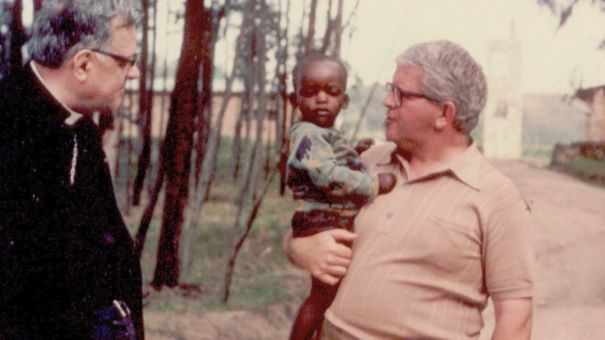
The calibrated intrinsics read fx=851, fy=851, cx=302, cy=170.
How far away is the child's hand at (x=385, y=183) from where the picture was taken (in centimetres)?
291

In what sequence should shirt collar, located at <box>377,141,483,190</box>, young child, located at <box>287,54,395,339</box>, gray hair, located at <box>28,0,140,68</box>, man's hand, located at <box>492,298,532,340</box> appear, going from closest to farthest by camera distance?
1. gray hair, located at <box>28,0,140,68</box>
2. man's hand, located at <box>492,298,532,340</box>
3. shirt collar, located at <box>377,141,483,190</box>
4. young child, located at <box>287,54,395,339</box>

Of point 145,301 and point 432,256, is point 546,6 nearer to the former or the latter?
point 145,301

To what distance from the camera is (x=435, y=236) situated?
8.93 ft

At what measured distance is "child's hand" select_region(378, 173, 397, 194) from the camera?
2.91 meters

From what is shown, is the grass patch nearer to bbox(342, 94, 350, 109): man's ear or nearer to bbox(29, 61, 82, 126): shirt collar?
bbox(342, 94, 350, 109): man's ear

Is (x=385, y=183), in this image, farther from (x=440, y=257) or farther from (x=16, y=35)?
(x=16, y=35)

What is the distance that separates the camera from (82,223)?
8.46 feet

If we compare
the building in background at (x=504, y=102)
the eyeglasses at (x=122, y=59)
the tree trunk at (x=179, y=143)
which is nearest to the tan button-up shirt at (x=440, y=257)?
the eyeglasses at (x=122, y=59)

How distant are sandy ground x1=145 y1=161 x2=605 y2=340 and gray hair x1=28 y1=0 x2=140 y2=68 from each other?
2363 millimetres

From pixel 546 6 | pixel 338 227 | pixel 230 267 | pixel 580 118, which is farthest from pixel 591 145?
pixel 580 118

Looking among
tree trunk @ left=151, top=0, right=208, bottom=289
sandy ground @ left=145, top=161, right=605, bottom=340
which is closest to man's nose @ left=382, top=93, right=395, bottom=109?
sandy ground @ left=145, top=161, right=605, bottom=340

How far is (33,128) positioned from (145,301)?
225 inches

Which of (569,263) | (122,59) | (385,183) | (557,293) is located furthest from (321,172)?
(569,263)

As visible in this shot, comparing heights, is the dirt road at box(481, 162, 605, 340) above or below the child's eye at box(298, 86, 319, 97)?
below
